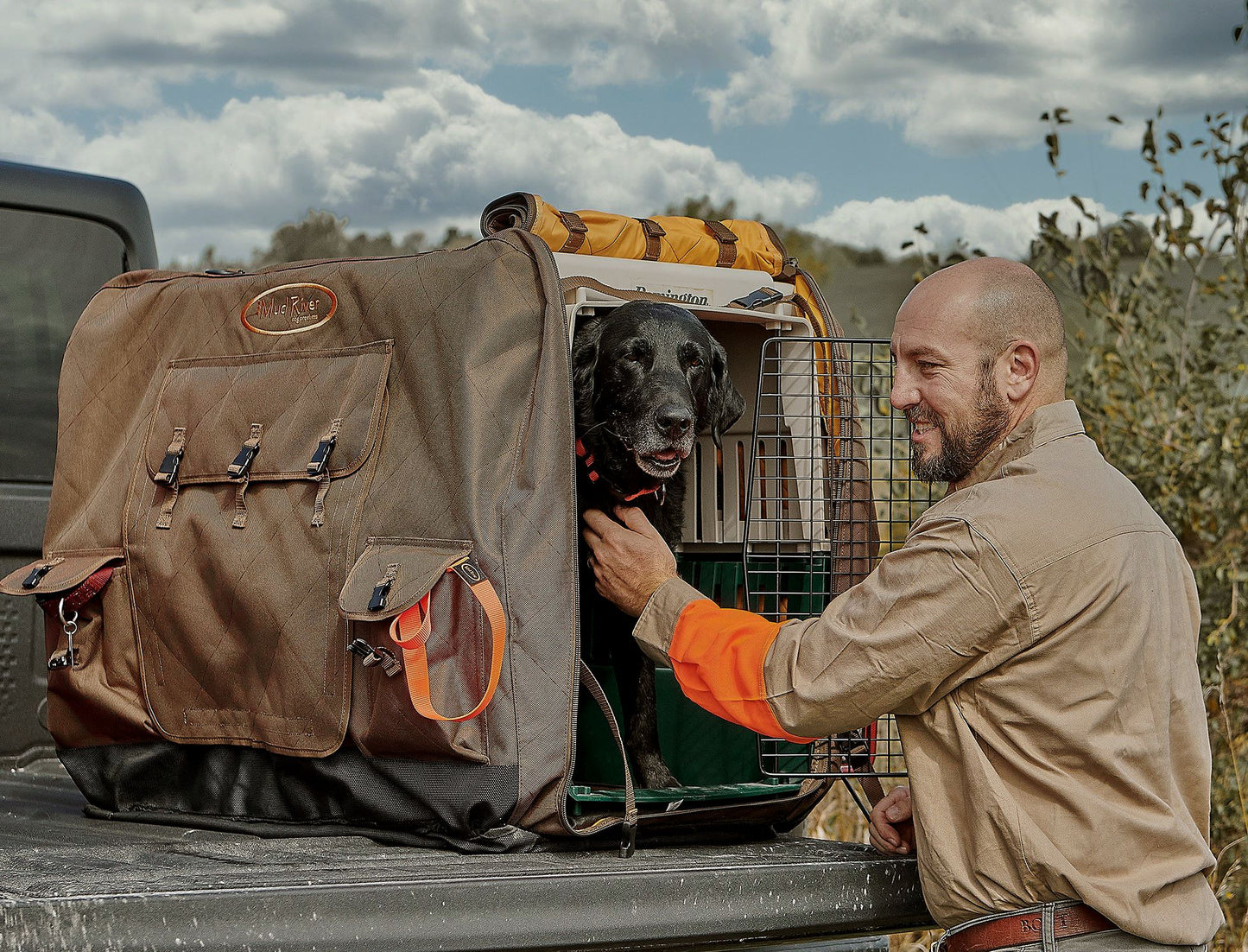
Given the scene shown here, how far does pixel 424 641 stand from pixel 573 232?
1123 mm

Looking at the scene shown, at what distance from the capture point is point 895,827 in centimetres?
247

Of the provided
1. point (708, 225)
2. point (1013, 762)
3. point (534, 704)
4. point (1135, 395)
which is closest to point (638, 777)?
point (534, 704)

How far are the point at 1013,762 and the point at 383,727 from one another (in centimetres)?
106

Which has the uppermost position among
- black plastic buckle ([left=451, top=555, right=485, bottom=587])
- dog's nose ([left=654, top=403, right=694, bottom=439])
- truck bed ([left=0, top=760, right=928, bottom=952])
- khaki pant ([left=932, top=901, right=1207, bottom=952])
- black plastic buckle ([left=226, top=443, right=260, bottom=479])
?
dog's nose ([left=654, top=403, right=694, bottom=439])

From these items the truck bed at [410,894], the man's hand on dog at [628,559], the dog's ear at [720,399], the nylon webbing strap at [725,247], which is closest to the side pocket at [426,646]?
the truck bed at [410,894]

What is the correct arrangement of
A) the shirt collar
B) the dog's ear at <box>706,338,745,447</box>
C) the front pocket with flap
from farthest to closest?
the dog's ear at <box>706,338,745,447</box>, the front pocket with flap, the shirt collar

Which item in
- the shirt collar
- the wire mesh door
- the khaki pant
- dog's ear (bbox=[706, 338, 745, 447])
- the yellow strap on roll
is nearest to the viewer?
the khaki pant

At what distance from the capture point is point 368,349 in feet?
8.23

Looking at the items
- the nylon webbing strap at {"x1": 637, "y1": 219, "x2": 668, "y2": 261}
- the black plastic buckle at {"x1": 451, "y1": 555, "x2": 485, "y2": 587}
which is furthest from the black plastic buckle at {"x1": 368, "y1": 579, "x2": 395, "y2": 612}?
the nylon webbing strap at {"x1": 637, "y1": 219, "x2": 668, "y2": 261}

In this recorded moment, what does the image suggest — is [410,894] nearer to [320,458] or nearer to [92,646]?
[320,458]

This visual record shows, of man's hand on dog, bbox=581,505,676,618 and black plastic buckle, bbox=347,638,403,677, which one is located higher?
man's hand on dog, bbox=581,505,676,618

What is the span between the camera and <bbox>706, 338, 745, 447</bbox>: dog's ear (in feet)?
10.5

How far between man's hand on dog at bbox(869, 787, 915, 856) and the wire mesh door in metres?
0.15

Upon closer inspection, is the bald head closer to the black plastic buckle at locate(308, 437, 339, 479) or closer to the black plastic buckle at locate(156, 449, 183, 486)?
the black plastic buckle at locate(308, 437, 339, 479)
